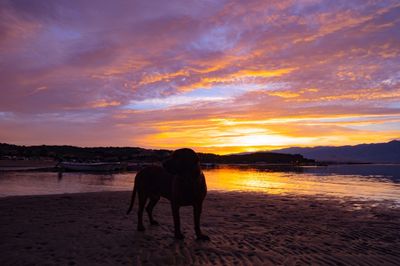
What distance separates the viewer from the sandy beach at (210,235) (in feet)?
21.8

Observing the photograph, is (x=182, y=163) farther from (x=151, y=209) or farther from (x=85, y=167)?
(x=85, y=167)

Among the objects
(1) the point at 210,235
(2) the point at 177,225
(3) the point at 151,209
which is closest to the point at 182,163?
(2) the point at 177,225

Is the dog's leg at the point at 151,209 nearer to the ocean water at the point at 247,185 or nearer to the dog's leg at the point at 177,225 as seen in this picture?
the dog's leg at the point at 177,225

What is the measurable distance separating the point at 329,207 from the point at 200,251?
30.4ft

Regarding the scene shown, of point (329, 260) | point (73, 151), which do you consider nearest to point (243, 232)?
point (329, 260)

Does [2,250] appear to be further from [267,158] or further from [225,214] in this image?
[267,158]

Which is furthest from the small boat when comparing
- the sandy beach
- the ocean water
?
the sandy beach

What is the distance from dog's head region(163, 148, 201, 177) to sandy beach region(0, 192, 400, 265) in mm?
1555

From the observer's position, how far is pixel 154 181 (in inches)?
376

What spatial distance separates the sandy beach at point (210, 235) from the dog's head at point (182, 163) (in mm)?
1555

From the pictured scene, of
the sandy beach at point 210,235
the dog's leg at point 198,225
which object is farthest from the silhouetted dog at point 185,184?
the sandy beach at point 210,235

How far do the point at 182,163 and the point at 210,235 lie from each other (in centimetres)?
198

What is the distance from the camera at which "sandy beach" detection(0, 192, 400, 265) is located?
21.8ft

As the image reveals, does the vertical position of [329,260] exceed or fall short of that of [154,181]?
it falls short
